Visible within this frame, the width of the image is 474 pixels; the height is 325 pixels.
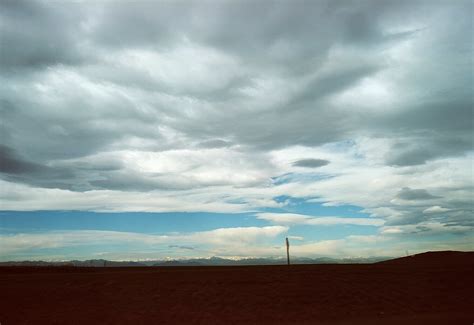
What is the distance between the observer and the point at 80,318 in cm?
2659

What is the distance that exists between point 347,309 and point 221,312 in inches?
357

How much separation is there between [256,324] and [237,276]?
43.7ft

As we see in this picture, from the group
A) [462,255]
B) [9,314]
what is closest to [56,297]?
[9,314]

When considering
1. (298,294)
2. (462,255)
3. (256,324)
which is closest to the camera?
(256,324)

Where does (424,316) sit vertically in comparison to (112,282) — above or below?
below

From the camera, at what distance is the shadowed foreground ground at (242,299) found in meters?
27.1

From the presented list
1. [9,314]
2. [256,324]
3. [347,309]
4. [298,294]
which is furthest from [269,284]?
[9,314]

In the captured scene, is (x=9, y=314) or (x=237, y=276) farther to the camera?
(x=237, y=276)

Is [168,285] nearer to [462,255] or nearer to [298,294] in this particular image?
[298,294]

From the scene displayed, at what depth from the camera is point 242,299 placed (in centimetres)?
3106

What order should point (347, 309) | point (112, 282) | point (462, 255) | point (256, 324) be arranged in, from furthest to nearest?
point (462, 255), point (112, 282), point (347, 309), point (256, 324)

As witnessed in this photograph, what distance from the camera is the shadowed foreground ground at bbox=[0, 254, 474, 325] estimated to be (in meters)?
27.1

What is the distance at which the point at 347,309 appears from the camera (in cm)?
2969

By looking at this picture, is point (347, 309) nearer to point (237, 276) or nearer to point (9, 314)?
point (237, 276)
